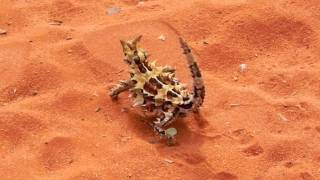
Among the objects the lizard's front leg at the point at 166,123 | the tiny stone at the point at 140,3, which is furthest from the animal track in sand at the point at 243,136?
the tiny stone at the point at 140,3

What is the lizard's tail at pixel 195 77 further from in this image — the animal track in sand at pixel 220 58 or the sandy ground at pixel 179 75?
the animal track in sand at pixel 220 58

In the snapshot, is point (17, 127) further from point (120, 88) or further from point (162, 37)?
point (162, 37)

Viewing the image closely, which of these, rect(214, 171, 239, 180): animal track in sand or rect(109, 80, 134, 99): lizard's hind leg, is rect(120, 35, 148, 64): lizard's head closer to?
rect(109, 80, 134, 99): lizard's hind leg

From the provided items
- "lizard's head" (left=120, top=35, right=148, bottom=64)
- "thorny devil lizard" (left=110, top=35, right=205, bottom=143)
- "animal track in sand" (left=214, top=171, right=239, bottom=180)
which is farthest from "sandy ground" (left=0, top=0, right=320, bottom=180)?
"lizard's head" (left=120, top=35, right=148, bottom=64)

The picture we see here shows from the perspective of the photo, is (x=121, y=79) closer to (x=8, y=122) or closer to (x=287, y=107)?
(x=8, y=122)

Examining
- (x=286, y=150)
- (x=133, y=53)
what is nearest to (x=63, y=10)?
(x=133, y=53)

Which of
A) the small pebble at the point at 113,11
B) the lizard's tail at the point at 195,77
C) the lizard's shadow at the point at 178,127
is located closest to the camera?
the lizard's tail at the point at 195,77
